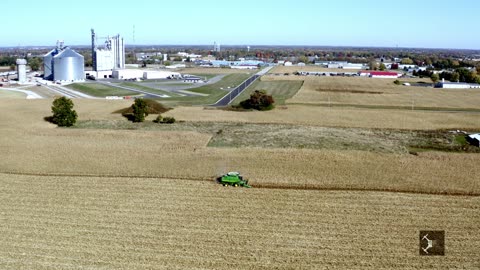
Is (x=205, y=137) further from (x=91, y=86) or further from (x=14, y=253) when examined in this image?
(x=91, y=86)

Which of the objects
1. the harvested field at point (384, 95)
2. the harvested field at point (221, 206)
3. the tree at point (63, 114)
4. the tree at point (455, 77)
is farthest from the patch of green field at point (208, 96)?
the tree at point (455, 77)

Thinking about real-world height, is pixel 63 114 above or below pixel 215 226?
above

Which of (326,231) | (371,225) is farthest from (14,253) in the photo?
(371,225)

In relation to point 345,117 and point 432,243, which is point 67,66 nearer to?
point 345,117

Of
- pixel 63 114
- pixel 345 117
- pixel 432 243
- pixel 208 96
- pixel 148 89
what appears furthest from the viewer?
pixel 148 89

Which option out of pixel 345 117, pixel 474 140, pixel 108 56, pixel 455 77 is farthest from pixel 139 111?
pixel 455 77

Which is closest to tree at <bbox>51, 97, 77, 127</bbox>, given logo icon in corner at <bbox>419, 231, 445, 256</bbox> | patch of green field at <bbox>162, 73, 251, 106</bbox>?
patch of green field at <bbox>162, 73, 251, 106</bbox>

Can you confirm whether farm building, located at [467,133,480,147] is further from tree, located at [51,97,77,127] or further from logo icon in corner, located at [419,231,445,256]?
tree, located at [51,97,77,127]
